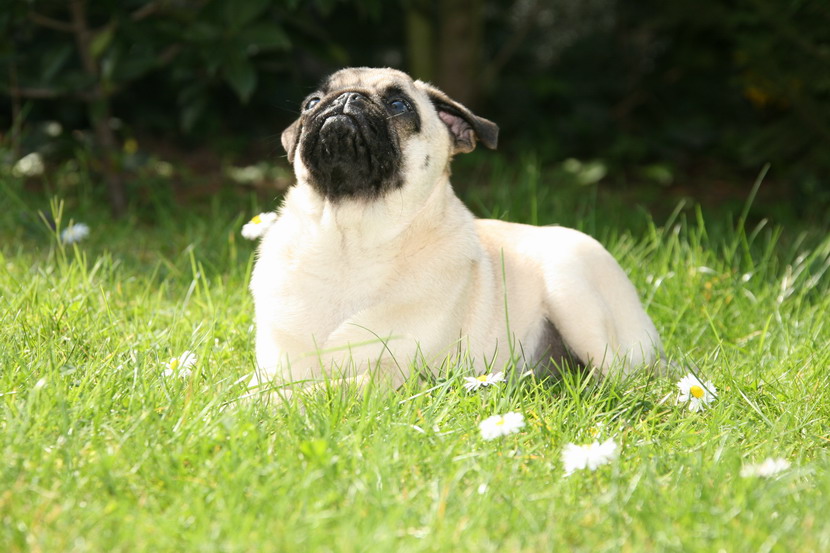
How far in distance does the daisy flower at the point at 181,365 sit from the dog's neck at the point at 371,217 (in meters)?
0.61

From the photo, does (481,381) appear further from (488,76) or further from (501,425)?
(488,76)

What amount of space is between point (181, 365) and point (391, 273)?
2.53 ft

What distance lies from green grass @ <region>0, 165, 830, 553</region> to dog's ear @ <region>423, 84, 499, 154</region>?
99 centimetres

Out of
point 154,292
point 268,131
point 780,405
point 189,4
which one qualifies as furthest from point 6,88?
point 780,405

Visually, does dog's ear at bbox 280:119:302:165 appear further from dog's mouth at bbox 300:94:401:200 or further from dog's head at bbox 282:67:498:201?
dog's mouth at bbox 300:94:401:200

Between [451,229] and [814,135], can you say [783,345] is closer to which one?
[451,229]

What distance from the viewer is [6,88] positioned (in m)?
5.41

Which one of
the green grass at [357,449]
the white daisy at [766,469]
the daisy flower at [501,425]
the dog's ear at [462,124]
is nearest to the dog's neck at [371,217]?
the dog's ear at [462,124]

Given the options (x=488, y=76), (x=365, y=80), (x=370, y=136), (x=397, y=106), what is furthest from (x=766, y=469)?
(x=488, y=76)

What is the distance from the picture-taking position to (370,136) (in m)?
3.21

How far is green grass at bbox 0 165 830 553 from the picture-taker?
84.6 inches

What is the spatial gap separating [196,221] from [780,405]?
3460mm

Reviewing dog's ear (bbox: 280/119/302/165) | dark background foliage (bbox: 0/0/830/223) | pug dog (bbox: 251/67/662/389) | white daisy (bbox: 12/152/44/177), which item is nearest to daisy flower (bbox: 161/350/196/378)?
pug dog (bbox: 251/67/662/389)

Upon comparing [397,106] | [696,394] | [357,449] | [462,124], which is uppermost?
[397,106]
